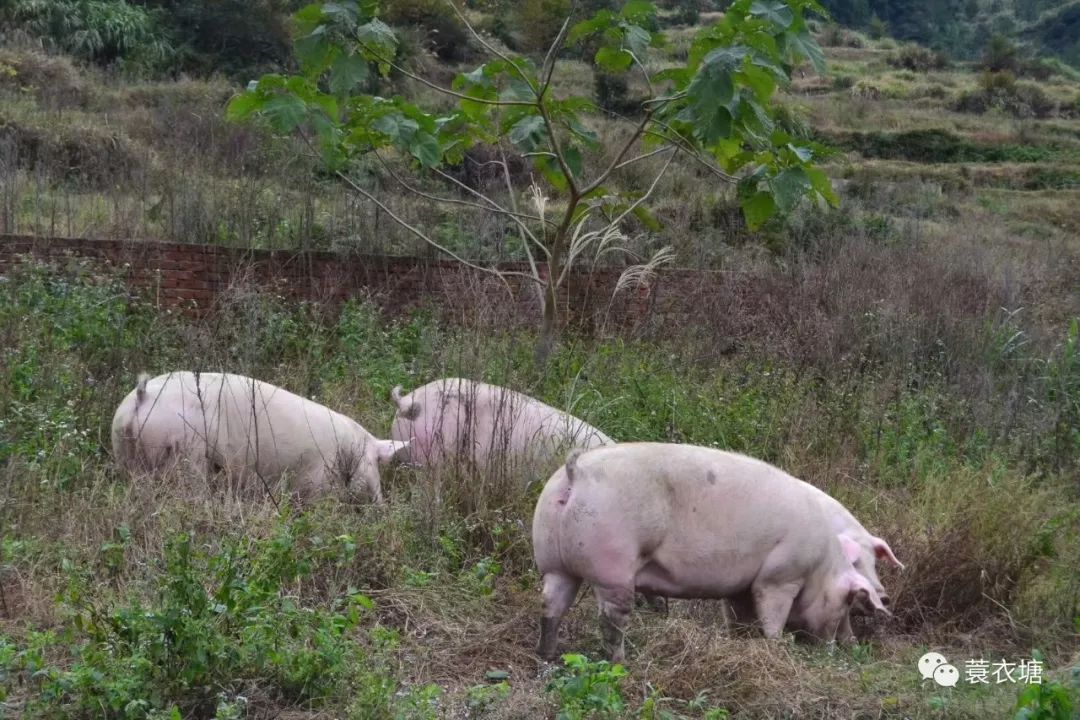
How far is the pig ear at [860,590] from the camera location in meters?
5.20

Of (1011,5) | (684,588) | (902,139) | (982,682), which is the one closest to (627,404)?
(684,588)

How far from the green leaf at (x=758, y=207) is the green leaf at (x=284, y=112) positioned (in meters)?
2.65

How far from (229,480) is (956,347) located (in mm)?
7258

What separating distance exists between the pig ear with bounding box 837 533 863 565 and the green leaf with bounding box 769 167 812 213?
215 cm

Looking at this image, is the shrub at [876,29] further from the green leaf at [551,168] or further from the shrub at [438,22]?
the green leaf at [551,168]

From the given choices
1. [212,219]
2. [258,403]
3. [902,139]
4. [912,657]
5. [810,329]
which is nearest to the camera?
[912,657]

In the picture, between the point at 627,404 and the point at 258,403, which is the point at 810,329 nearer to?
the point at 627,404

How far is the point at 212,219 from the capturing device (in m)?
12.3

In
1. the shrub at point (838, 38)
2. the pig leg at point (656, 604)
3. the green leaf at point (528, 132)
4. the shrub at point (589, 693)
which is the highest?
the shrub at point (838, 38)

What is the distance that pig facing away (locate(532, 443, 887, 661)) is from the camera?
4.75m

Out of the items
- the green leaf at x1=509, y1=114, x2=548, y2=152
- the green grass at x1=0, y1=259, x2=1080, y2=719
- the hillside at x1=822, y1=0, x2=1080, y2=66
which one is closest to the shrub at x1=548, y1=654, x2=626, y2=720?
the green grass at x1=0, y1=259, x2=1080, y2=719

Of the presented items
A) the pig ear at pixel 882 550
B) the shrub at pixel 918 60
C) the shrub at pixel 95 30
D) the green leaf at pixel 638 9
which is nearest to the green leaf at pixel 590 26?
the green leaf at pixel 638 9

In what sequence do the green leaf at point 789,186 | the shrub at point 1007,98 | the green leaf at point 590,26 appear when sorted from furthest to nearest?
the shrub at point 1007,98 → the green leaf at point 590,26 → the green leaf at point 789,186

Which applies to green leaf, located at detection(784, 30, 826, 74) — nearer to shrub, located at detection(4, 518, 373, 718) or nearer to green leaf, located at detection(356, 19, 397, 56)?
green leaf, located at detection(356, 19, 397, 56)
